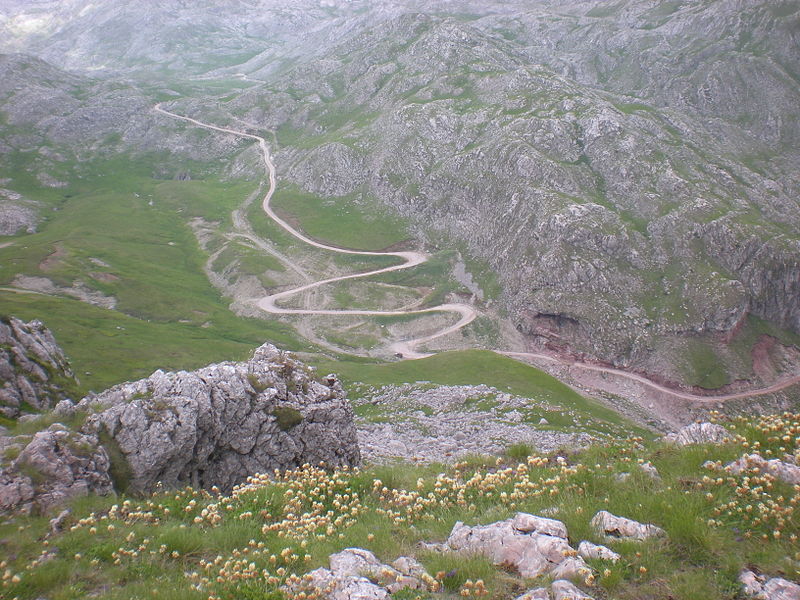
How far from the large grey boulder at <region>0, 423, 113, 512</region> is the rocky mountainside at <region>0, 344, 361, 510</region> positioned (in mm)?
30

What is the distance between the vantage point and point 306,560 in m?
9.75

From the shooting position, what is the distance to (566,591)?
8.32 metres

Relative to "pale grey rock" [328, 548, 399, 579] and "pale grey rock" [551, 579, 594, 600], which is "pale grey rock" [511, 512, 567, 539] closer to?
"pale grey rock" [551, 579, 594, 600]

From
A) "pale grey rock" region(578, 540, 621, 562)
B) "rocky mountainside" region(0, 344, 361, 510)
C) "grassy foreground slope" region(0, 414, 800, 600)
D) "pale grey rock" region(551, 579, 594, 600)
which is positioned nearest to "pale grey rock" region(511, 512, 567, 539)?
"grassy foreground slope" region(0, 414, 800, 600)

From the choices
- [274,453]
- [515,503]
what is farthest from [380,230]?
[515,503]

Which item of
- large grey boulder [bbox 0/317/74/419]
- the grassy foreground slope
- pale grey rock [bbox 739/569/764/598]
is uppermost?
pale grey rock [bbox 739/569/764/598]

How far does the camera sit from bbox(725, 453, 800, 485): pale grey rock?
33.9 feet

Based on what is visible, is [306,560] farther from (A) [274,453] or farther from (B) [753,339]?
(B) [753,339]

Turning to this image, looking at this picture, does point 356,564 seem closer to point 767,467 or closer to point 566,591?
point 566,591

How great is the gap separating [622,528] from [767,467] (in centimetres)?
375

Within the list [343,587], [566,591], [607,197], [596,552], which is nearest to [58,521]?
[343,587]

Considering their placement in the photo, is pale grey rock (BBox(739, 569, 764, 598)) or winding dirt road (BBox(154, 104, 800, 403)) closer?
pale grey rock (BBox(739, 569, 764, 598))

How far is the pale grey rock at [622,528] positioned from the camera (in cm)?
993

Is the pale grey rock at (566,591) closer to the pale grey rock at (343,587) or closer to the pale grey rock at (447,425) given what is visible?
the pale grey rock at (343,587)
